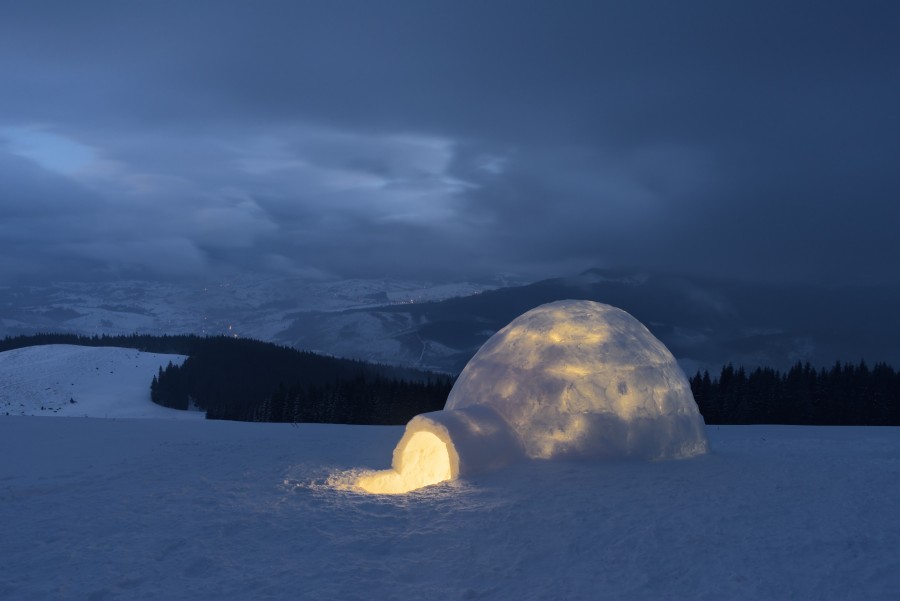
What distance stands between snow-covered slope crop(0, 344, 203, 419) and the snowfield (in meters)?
44.2

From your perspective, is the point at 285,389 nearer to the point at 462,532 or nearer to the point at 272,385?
the point at 272,385

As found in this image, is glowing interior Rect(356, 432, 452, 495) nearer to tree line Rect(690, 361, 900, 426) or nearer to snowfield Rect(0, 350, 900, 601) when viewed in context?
snowfield Rect(0, 350, 900, 601)

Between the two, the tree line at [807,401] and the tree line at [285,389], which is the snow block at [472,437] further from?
the tree line at [285,389]

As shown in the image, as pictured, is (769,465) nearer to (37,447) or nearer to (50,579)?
(50,579)

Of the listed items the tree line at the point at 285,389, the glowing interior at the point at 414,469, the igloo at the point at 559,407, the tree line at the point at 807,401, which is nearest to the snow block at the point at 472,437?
the igloo at the point at 559,407

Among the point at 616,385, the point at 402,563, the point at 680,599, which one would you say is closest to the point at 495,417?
the point at 616,385

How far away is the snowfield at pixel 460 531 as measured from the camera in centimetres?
667

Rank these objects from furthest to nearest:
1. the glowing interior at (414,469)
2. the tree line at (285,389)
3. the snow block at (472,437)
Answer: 1. the tree line at (285,389)
2. the glowing interior at (414,469)
3. the snow block at (472,437)

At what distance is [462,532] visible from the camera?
8.34m

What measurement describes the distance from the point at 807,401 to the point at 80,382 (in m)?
→ 66.4

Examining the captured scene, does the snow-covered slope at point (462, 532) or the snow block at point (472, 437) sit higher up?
the snow block at point (472, 437)

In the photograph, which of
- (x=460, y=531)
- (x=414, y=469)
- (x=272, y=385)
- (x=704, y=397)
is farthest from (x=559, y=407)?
(x=272, y=385)

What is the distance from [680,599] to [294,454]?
10.7 m

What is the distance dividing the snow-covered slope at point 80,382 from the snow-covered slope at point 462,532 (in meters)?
43.9
